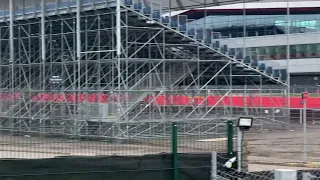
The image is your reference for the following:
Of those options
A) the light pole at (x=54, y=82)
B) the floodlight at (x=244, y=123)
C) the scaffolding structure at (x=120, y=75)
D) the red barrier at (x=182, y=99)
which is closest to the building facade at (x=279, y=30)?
the scaffolding structure at (x=120, y=75)

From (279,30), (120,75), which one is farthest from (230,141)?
(279,30)

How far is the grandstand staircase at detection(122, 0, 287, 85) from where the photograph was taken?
96.8 feet

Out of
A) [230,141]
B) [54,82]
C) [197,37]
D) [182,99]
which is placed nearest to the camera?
[230,141]

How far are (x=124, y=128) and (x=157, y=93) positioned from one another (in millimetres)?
3319

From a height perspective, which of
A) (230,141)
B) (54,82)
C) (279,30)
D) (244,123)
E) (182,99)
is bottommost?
(182,99)

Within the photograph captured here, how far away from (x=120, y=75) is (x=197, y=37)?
6.52 meters

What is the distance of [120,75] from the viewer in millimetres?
28234

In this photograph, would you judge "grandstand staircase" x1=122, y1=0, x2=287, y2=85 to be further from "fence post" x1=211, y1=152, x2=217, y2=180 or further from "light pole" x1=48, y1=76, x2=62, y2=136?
"fence post" x1=211, y1=152, x2=217, y2=180

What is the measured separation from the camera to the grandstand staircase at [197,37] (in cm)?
→ 2952

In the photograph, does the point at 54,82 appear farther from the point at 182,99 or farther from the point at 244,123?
the point at 244,123

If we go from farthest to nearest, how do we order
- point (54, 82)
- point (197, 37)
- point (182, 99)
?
point (197, 37) → point (54, 82) → point (182, 99)

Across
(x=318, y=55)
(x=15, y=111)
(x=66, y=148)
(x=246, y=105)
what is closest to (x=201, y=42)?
(x=246, y=105)

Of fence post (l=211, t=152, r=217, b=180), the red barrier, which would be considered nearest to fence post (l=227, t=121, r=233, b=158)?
fence post (l=211, t=152, r=217, b=180)

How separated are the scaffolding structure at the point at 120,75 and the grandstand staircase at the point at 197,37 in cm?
6
